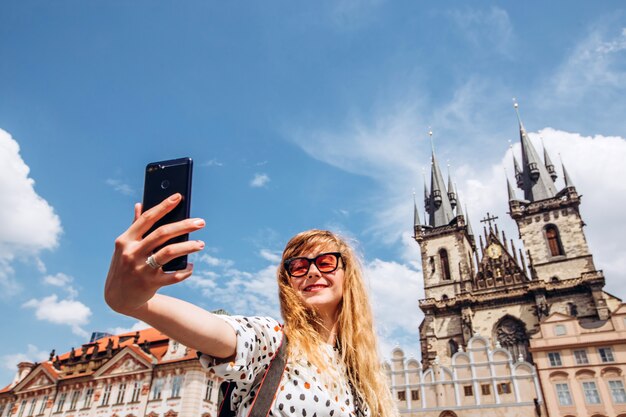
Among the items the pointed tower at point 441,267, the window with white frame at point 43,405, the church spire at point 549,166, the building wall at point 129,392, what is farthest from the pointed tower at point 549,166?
the window with white frame at point 43,405

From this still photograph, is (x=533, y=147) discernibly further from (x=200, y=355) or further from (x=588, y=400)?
(x=200, y=355)

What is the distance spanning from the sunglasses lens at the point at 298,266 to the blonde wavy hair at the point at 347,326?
0.07m

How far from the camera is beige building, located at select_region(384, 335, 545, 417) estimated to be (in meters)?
24.2

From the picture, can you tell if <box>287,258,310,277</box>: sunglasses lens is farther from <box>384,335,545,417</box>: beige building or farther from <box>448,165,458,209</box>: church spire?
<box>448,165,458,209</box>: church spire

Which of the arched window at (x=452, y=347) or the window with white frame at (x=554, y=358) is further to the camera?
the arched window at (x=452, y=347)

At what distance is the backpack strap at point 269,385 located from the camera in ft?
5.34

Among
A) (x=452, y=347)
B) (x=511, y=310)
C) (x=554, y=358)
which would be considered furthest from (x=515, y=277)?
(x=554, y=358)

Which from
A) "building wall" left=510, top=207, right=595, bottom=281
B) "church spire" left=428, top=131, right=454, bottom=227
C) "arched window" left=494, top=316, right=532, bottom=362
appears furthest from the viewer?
"church spire" left=428, top=131, right=454, bottom=227

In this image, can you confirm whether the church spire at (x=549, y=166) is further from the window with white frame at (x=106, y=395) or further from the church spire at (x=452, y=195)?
the window with white frame at (x=106, y=395)

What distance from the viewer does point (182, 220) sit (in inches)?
54.7

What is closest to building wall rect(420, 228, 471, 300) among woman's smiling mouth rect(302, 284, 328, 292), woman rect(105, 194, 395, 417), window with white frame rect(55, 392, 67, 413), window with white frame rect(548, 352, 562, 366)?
window with white frame rect(548, 352, 562, 366)

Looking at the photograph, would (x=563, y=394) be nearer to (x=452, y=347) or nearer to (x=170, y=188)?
(x=452, y=347)

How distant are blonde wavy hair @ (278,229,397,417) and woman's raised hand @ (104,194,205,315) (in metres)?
0.83

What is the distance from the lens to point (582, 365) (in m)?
24.7
